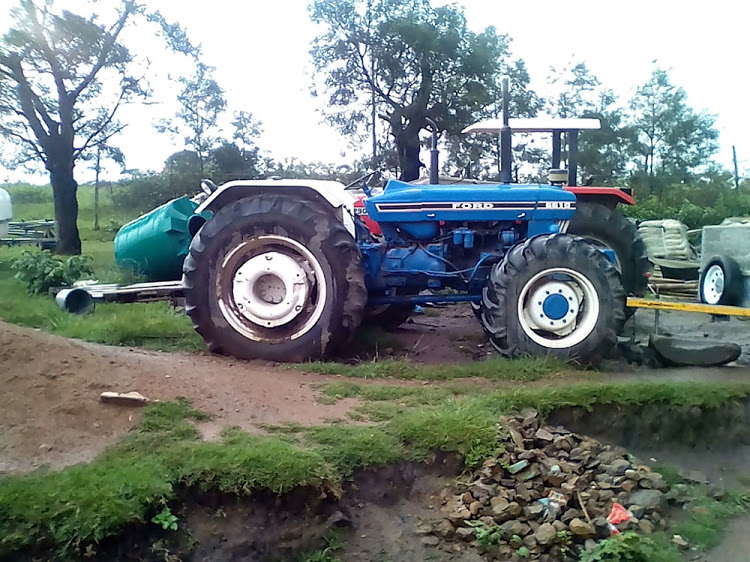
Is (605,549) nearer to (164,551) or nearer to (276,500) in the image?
(276,500)

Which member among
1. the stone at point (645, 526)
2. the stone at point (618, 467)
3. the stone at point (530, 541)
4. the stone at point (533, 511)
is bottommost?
the stone at point (645, 526)

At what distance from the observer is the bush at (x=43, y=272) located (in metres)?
8.68

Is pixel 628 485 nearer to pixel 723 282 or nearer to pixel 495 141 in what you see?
pixel 723 282

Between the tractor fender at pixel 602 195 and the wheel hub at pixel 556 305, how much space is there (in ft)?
9.12

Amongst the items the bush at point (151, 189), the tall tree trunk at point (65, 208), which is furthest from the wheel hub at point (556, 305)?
the bush at point (151, 189)

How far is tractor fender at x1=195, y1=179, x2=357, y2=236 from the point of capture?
18.9ft

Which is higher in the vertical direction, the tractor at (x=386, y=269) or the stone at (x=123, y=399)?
the tractor at (x=386, y=269)

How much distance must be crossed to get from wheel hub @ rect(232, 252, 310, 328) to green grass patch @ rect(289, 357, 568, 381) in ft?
1.50

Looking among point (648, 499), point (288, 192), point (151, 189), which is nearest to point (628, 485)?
point (648, 499)

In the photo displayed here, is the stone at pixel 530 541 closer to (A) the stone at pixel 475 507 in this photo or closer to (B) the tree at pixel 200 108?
(A) the stone at pixel 475 507

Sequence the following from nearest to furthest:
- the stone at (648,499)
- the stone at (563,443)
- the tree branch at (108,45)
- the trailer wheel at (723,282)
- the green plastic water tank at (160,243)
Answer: the stone at (648,499)
the stone at (563,443)
the trailer wheel at (723,282)
the green plastic water tank at (160,243)
the tree branch at (108,45)

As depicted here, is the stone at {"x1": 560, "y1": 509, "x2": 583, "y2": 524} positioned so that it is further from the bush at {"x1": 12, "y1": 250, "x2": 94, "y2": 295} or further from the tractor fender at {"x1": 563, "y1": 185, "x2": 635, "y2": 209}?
the bush at {"x1": 12, "y1": 250, "x2": 94, "y2": 295}

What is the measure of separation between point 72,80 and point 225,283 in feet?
43.0

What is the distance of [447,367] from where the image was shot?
5453 mm
